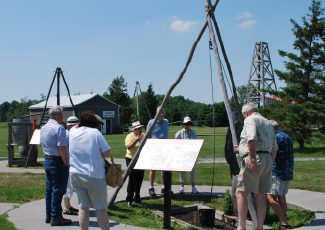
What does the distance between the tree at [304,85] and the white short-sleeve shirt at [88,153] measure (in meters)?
18.5

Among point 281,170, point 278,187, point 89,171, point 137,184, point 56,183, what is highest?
point 89,171

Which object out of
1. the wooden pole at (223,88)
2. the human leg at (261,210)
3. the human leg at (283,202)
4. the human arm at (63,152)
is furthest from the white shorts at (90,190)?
the human leg at (283,202)

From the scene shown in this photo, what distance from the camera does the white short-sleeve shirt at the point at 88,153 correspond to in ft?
12.8

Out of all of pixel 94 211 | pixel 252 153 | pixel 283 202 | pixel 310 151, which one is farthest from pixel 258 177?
pixel 310 151

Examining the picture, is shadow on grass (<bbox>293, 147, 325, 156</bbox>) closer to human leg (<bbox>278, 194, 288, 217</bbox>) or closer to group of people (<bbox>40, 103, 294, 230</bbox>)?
human leg (<bbox>278, 194, 288, 217</bbox>)

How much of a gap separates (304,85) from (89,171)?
67.0ft

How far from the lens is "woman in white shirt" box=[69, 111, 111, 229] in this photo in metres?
3.91

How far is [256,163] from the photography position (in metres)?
4.30

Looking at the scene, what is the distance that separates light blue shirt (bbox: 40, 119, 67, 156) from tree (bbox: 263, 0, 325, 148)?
59.4 feet

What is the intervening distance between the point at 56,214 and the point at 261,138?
10.6ft

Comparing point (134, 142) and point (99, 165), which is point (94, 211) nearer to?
point (134, 142)

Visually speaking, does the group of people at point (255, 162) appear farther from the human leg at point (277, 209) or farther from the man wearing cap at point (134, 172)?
the man wearing cap at point (134, 172)

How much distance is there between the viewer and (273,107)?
72.4 feet

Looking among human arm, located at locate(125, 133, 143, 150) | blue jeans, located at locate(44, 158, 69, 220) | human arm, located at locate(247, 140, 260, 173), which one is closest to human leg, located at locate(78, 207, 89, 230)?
blue jeans, located at locate(44, 158, 69, 220)
